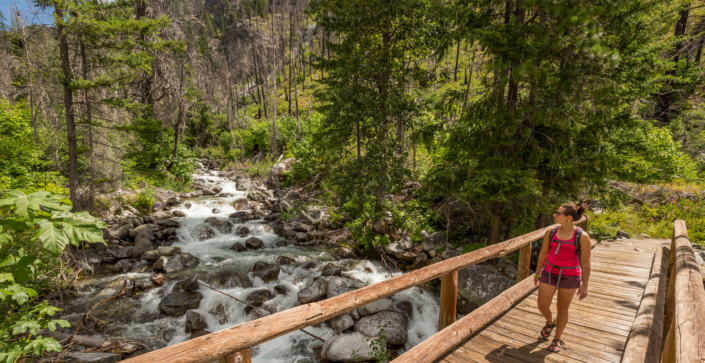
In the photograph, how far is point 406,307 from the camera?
23.8ft

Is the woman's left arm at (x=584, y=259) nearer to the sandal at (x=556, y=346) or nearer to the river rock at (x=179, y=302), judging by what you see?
the sandal at (x=556, y=346)

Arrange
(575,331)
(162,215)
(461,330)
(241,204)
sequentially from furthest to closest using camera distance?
(241,204)
(162,215)
(575,331)
(461,330)

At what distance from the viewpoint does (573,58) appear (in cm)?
638

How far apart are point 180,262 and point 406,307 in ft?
22.4

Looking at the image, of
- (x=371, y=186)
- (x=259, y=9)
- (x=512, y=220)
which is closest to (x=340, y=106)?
(x=371, y=186)

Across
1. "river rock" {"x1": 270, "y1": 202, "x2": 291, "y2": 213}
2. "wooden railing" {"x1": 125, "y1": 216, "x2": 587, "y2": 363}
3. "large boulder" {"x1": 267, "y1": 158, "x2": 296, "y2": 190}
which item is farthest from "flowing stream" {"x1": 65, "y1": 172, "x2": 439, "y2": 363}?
"large boulder" {"x1": 267, "y1": 158, "x2": 296, "y2": 190}

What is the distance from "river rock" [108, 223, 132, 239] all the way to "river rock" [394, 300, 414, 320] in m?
9.78

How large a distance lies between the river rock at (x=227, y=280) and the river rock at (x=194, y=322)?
1395 millimetres

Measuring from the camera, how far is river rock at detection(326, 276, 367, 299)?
7.23 m

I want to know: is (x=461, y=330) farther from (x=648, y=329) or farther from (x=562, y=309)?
(x=648, y=329)

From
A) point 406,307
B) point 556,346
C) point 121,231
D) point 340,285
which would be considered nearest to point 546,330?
point 556,346

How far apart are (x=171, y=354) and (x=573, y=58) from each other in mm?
8247

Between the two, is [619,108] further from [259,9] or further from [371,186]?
[259,9]

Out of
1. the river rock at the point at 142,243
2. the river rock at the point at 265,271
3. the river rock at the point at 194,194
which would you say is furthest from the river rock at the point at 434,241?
the river rock at the point at 194,194
